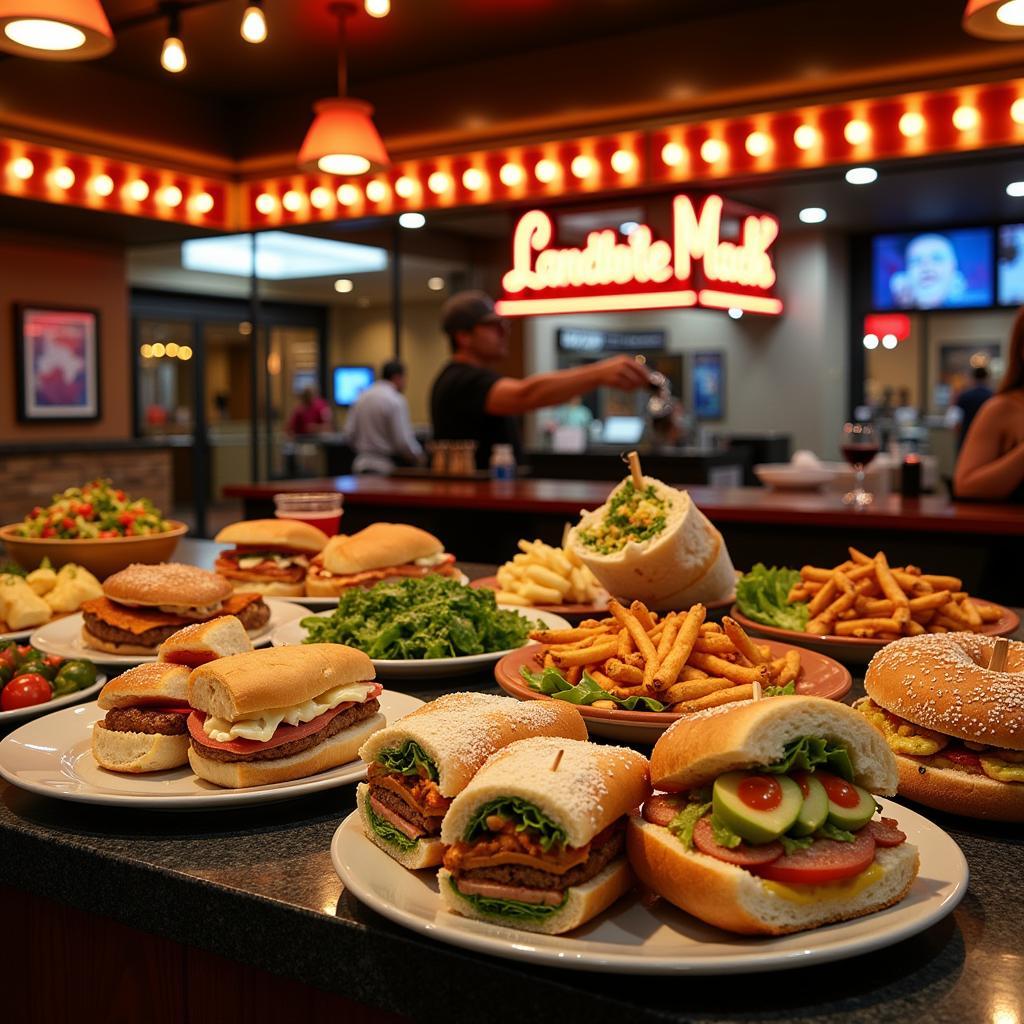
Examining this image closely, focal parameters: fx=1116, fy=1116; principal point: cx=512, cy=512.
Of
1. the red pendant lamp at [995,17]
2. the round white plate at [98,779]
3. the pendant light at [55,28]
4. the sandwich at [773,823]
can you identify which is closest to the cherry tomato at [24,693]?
the round white plate at [98,779]

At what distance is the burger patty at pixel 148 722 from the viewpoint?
141 centimetres

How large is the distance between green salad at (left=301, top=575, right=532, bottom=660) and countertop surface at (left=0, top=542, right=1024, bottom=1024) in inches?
18.6

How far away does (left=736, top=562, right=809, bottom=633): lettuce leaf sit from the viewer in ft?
6.70

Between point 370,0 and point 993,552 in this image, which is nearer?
point 993,552

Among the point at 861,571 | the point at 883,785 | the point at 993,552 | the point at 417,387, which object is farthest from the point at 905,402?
the point at 883,785

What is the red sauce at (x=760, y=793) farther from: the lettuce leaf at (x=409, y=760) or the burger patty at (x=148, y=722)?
the burger patty at (x=148, y=722)

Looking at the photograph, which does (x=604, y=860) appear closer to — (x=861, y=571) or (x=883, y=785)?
(x=883, y=785)

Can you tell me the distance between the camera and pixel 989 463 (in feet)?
14.9

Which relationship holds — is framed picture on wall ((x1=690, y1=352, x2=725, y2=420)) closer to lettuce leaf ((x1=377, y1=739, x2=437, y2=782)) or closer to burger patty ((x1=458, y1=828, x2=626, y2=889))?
lettuce leaf ((x1=377, y1=739, x2=437, y2=782))

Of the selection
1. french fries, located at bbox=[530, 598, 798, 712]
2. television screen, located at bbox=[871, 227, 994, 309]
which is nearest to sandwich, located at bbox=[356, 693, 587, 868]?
french fries, located at bbox=[530, 598, 798, 712]

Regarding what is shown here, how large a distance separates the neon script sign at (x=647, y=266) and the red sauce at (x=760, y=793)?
21.4 feet

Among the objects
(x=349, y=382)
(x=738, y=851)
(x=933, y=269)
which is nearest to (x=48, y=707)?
(x=738, y=851)

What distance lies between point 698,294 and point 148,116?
177 inches

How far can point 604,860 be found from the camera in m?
1.01
